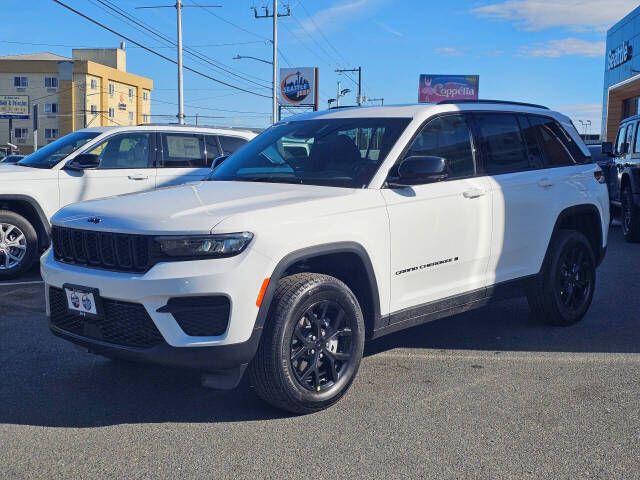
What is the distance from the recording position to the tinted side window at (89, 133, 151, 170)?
9.41 metres

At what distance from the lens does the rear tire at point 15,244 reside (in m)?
8.57

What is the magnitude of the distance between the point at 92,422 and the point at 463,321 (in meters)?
3.55

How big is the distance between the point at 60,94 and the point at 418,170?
85.1 m

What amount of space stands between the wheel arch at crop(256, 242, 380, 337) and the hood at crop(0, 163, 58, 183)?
5.49 meters

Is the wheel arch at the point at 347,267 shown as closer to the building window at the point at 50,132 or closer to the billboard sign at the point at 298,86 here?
the billboard sign at the point at 298,86

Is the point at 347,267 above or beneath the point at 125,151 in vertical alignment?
beneath

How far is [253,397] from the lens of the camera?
4.58 m

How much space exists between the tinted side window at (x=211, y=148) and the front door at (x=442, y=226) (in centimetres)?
527

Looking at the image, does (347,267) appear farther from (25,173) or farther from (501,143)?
(25,173)

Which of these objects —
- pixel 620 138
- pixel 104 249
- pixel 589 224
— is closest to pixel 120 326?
pixel 104 249

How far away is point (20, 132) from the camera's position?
88.1 metres

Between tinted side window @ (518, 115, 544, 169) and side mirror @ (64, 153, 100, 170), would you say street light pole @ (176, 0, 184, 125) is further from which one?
tinted side window @ (518, 115, 544, 169)

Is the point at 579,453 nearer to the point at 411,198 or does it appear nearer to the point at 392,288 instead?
the point at 392,288

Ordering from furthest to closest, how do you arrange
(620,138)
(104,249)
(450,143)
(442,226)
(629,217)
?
(620,138) → (629,217) → (450,143) → (442,226) → (104,249)
